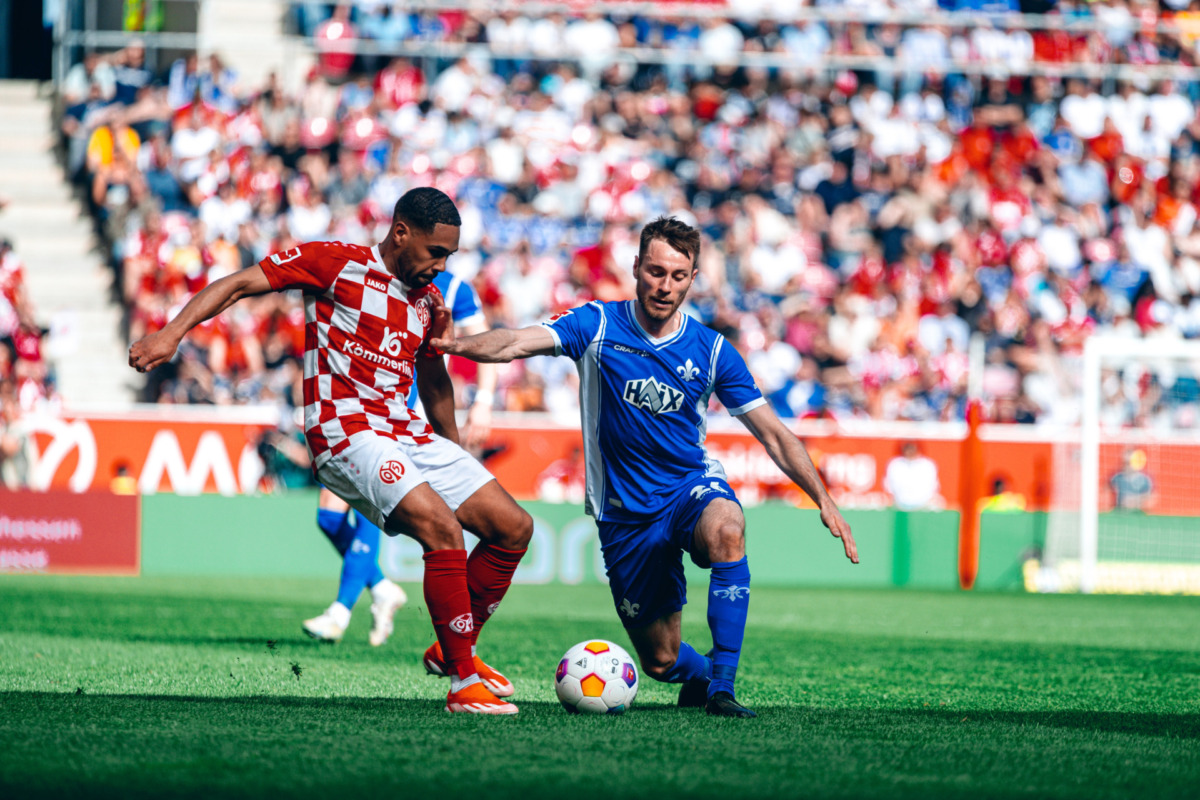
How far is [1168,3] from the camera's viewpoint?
23891 mm

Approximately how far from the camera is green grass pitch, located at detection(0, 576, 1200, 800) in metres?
4.18

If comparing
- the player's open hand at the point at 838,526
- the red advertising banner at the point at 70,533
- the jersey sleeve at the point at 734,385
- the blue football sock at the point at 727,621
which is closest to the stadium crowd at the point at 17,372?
the red advertising banner at the point at 70,533

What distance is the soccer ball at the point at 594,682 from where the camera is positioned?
582 cm

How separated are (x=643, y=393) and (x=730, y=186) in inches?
609

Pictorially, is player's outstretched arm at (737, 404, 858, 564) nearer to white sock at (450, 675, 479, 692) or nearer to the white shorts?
the white shorts

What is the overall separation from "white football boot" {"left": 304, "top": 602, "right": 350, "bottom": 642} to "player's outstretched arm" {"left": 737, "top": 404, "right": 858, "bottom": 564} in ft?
12.0

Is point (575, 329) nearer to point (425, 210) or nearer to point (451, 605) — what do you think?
point (425, 210)

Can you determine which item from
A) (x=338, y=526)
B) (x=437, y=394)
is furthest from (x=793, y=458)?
(x=338, y=526)

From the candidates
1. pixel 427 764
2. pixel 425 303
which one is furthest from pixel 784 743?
pixel 425 303

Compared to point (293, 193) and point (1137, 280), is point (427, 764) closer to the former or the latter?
point (293, 193)

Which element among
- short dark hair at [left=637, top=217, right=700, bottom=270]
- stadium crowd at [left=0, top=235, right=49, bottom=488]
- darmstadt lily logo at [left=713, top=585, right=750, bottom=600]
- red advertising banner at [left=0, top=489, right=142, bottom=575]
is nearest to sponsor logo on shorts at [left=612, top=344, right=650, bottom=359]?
short dark hair at [left=637, top=217, right=700, bottom=270]

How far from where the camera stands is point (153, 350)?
5.34 meters

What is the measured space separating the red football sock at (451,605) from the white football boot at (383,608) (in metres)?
3.14

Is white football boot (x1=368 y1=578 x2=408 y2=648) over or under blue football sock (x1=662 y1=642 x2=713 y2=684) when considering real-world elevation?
under
